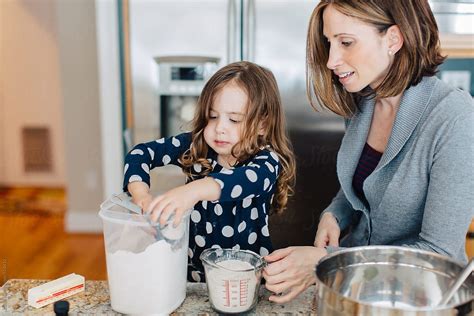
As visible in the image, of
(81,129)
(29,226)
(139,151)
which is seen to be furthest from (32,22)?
(139,151)

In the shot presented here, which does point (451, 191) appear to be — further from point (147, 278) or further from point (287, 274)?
point (147, 278)

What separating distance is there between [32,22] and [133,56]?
82.3 inches

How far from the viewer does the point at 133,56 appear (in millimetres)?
2672

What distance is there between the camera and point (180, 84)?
262 centimetres

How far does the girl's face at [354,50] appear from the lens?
133 centimetres

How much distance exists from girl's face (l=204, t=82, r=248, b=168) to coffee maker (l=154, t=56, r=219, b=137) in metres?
1.18

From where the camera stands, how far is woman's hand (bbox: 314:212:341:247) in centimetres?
150

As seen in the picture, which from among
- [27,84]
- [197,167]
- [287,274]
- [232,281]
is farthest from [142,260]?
[27,84]

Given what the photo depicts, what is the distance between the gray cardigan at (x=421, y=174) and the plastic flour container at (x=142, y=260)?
544mm

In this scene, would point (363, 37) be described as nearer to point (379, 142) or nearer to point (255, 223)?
point (379, 142)

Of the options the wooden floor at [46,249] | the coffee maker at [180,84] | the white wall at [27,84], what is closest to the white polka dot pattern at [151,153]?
the coffee maker at [180,84]

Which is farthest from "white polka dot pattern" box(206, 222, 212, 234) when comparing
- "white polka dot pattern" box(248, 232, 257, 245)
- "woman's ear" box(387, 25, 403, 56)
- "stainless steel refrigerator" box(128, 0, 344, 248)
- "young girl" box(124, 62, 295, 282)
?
"stainless steel refrigerator" box(128, 0, 344, 248)

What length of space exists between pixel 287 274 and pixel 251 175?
0.22 metres

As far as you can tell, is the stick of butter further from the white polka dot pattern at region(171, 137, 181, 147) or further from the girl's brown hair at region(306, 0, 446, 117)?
the girl's brown hair at region(306, 0, 446, 117)
